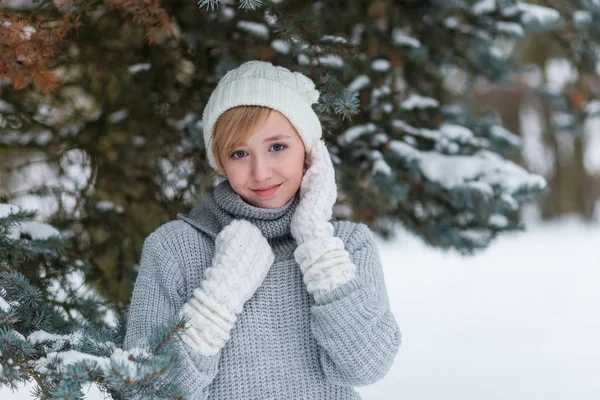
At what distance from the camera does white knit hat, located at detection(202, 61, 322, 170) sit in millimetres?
1903

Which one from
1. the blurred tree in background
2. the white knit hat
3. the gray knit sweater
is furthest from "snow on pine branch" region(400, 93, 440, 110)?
the gray knit sweater

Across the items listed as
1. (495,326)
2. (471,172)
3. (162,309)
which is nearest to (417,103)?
(471,172)

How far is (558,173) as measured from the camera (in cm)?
1257

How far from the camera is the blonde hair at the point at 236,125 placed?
1.88 m

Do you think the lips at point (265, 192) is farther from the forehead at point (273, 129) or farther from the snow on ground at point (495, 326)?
the snow on ground at point (495, 326)

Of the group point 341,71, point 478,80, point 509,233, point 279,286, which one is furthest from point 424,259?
point 279,286

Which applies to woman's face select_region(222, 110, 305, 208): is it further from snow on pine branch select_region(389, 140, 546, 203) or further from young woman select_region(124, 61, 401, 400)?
snow on pine branch select_region(389, 140, 546, 203)

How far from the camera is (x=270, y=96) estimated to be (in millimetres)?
1902

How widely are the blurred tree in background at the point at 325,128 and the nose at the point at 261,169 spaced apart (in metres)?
0.67

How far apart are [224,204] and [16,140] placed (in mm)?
1940

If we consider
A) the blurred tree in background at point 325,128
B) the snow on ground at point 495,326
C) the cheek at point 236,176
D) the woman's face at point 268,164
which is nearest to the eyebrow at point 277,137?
the woman's face at point 268,164

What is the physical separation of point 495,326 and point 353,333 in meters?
3.81

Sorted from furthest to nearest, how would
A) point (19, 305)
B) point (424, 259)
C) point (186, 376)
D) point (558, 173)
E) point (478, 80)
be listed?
point (558, 173) → point (424, 259) → point (478, 80) → point (19, 305) → point (186, 376)

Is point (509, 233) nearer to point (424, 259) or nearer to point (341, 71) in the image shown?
point (341, 71)
